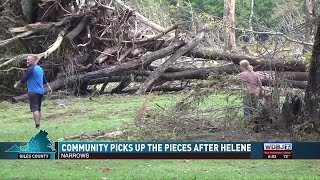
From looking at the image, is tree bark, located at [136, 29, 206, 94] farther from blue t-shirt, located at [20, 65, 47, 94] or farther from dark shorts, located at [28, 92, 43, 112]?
blue t-shirt, located at [20, 65, 47, 94]

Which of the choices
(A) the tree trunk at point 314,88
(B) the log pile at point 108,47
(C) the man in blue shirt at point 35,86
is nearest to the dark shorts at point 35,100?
(C) the man in blue shirt at point 35,86

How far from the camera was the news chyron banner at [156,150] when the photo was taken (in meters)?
7.38

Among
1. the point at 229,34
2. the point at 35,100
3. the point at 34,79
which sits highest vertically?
the point at 229,34

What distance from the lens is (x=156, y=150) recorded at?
7.42 meters

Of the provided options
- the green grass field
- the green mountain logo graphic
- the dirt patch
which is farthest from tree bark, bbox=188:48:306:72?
the green mountain logo graphic

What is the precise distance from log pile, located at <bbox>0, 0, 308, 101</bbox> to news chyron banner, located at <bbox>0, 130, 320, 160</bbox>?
21.7 ft

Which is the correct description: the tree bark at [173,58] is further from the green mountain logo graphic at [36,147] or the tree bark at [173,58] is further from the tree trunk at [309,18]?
the green mountain logo graphic at [36,147]

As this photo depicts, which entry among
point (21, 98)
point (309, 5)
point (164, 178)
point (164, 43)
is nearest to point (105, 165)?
point (164, 178)

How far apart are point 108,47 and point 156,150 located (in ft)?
30.1

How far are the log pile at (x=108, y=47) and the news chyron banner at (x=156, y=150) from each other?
6.62 meters

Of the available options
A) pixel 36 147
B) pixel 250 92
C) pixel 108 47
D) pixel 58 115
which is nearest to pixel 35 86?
pixel 36 147

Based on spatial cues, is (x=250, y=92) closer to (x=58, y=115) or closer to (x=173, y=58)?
(x=58, y=115)

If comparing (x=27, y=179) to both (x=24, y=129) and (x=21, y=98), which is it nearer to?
(x=24, y=129)

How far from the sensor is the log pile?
49.6 ft
